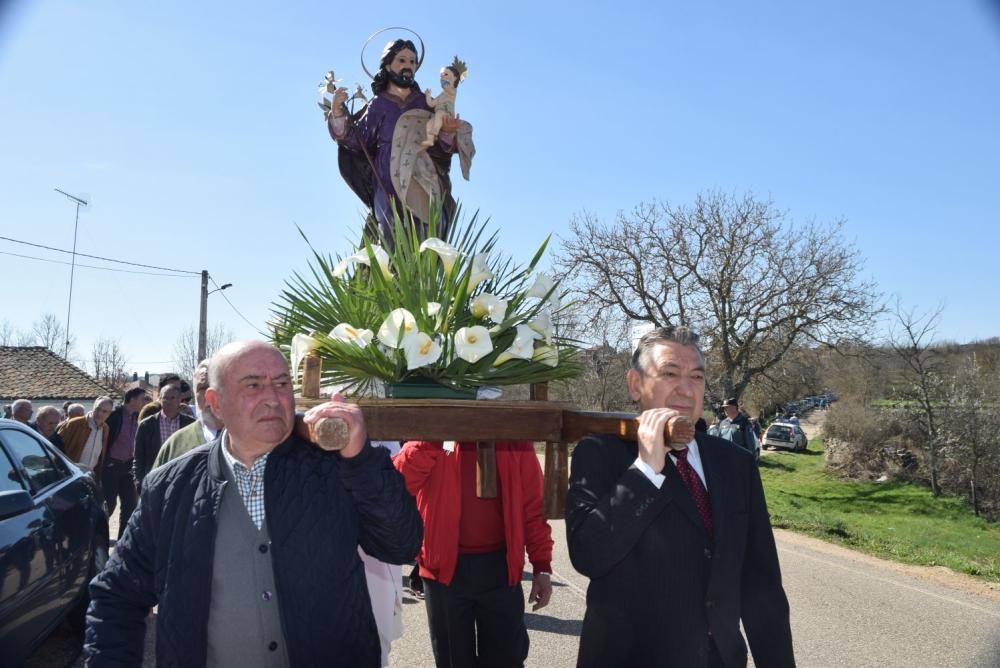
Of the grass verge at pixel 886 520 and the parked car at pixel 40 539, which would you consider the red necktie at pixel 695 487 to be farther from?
the grass verge at pixel 886 520

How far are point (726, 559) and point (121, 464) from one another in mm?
8419

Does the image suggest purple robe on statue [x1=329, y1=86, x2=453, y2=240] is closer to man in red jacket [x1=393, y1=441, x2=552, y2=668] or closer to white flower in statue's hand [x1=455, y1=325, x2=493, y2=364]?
man in red jacket [x1=393, y1=441, x2=552, y2=668]

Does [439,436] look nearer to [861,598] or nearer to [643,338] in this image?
[643,338]

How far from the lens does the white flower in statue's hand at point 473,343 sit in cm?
217

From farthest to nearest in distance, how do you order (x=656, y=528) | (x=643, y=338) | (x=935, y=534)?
(x=935, y=534) < (x=643, y=338) < (x=656, y=528)

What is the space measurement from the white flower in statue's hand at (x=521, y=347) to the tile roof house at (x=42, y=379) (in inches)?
1429

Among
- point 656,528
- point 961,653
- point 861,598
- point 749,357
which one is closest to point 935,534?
point 861,598

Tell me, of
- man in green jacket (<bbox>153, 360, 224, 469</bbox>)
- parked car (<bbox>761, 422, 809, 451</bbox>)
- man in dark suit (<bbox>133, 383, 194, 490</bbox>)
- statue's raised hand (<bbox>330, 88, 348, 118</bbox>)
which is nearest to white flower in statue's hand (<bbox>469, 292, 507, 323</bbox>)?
statue's raised hand (<bbox>330, 88, 348, 118</bbox>)

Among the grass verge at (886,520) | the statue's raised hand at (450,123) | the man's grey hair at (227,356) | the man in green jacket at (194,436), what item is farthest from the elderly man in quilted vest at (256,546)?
A: the grass verge at (886,520)

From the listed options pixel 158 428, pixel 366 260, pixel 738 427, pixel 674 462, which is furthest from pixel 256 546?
pixel 738 427

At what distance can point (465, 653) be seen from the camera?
3.36m

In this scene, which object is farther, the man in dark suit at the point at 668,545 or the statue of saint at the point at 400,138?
the statue of saint at the point at 400,138

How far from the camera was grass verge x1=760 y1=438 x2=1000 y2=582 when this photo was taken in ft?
35.0

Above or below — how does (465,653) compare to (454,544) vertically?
below
